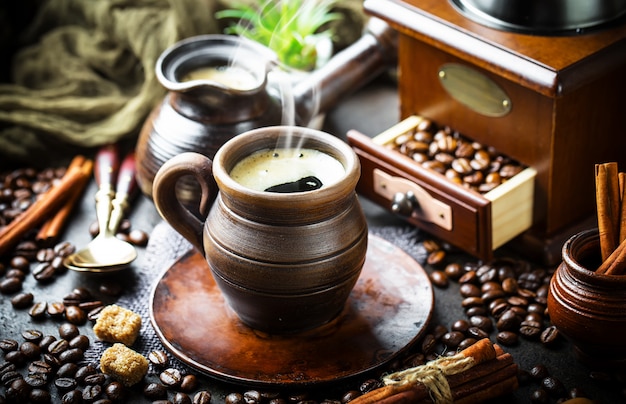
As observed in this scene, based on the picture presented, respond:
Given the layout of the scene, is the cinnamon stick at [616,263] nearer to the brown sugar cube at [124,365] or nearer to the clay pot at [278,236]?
the clay pot at [278,236]

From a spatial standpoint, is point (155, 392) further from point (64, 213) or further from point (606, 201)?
point (606, 201)

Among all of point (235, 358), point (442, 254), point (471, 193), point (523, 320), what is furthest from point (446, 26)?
point (235, 358)

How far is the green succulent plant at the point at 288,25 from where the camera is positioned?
2.54 metres

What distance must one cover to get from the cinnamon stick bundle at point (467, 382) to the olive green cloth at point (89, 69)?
1.27 m

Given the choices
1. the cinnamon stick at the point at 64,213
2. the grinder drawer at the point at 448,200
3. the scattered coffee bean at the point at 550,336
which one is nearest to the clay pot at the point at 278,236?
the grinder drawer at the point at 448,200

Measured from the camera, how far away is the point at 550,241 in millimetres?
2111

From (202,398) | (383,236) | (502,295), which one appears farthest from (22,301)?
(502,295)

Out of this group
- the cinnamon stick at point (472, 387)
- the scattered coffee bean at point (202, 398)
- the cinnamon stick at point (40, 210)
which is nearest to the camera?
the cinnamon stick at point (472, 387)

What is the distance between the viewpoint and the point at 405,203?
2.13m

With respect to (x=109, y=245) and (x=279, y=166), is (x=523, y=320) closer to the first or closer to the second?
(x=279, y=166)

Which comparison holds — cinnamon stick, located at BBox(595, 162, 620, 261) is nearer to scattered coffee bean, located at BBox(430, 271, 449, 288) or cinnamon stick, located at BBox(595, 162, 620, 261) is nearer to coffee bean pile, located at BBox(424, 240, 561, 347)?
coffee bean pile, located at BBox(424, 240, 561, 347)

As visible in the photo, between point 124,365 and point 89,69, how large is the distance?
1293 mm

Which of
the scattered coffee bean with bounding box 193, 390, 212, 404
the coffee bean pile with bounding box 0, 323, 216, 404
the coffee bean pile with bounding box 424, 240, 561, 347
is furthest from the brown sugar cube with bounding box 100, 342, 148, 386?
the coffee bean pile with bounding box 424, 240, 561, 347

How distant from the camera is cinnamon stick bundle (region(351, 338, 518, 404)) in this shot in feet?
5.35
